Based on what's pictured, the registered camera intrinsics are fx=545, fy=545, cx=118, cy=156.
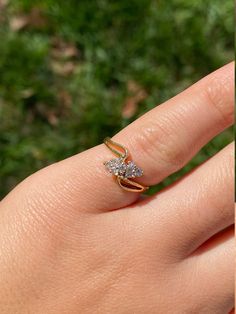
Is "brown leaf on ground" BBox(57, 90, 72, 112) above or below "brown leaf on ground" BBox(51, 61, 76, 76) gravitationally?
below

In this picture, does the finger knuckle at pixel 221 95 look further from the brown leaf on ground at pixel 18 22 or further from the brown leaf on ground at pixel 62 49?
the brown leaf on ground at pixel 18 22

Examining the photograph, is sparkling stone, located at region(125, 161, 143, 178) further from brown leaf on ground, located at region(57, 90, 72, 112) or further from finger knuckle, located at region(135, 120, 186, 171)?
brown leaf on ground, located at region(57, 90, 72, 112)

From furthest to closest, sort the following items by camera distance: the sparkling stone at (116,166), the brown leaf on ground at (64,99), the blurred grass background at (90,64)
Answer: the brown leaf on ground at (64,99), the blurred grass background at (90,64), the sparkling stone at (116,166)

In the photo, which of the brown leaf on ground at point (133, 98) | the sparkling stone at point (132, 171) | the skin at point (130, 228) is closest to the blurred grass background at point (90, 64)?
the brown leaf on ground at point (133, 98)

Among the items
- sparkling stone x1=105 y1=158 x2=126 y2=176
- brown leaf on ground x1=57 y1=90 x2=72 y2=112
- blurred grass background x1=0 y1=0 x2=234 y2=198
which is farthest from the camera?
brown leaf on ground x1=57 y1=90 x2=72 y2=112

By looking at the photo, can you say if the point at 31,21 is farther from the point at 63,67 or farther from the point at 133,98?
the point at 133,98

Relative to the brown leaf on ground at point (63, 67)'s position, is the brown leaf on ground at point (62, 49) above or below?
above

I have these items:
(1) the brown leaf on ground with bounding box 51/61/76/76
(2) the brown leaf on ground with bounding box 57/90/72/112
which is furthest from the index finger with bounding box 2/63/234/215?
(1) the brown leaf on ground with bounding box 51/61/76/76

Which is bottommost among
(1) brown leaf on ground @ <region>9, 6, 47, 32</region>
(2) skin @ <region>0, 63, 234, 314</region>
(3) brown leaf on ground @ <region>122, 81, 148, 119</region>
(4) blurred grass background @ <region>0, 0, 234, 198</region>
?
(2) skin @ <region>0, 63, 234, 314</region>
